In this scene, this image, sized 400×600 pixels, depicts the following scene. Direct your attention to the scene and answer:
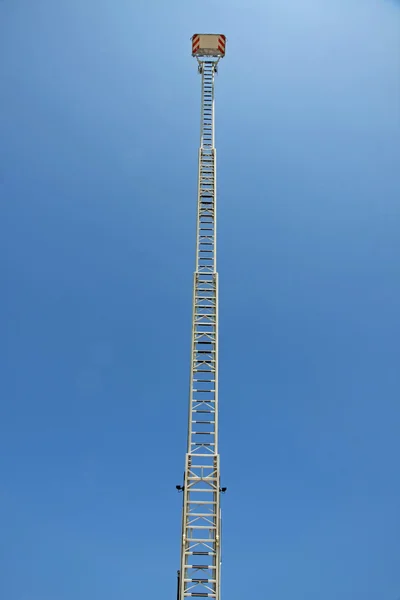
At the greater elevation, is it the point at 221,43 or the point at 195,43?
the point at 195,43

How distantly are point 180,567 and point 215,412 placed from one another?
7.67m

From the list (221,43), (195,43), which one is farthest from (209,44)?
(195,43)

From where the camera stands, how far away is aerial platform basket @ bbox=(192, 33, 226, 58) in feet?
119

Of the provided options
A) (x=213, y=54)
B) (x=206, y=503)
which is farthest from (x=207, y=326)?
(x=213, y=54)

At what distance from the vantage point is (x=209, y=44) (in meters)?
36.7

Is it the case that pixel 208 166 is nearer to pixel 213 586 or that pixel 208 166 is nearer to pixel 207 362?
pixel 207 362

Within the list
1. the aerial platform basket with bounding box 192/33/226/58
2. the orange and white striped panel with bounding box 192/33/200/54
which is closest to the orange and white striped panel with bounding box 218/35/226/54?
the aerial platform basket with bounding box 192/33/226/58

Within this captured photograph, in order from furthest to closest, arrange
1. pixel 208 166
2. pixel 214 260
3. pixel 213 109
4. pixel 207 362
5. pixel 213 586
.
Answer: pixel 213 109 < pixel 208 166 < pixel 214 260 < pixel 207 362 < pixel 213 586

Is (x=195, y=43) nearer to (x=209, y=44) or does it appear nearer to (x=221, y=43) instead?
(x=209, y=44)

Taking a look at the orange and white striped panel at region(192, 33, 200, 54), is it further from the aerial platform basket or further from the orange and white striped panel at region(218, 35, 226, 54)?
the orange and white striped panel at region(218, 35, 226, 54)

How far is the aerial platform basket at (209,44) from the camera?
36375 mm

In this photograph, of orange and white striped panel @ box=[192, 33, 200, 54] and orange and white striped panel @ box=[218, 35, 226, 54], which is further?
orange and white striped panel @ box=[192, 33, 200, 54]

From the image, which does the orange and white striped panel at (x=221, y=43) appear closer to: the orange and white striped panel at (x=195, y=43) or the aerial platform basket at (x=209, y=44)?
the aerial platform basket at (x=209, y=44)

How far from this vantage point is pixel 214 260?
3055cm
